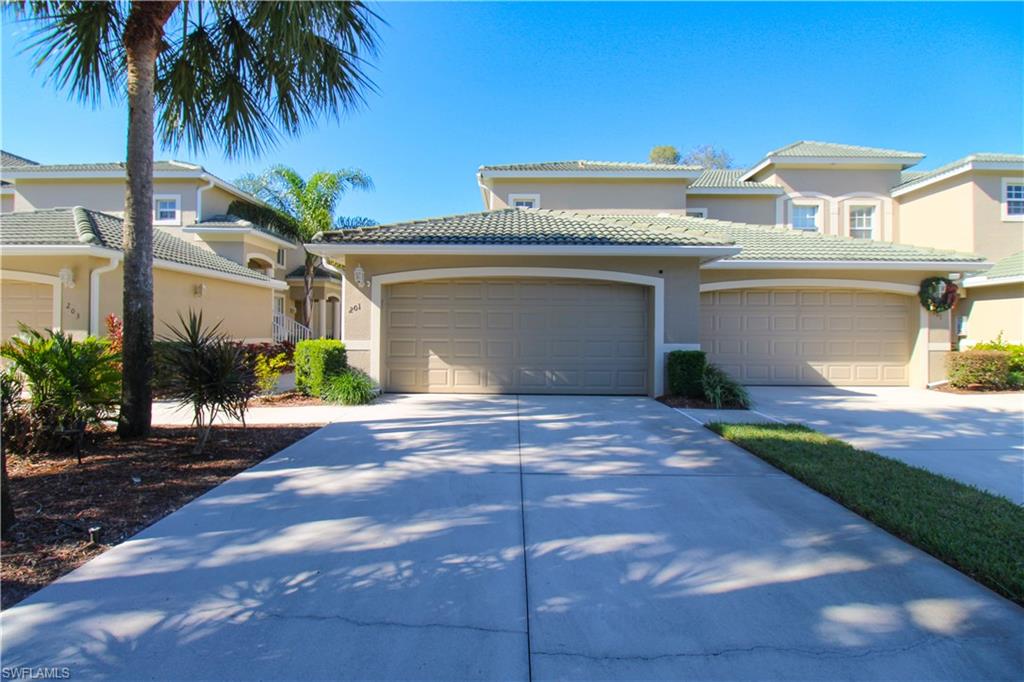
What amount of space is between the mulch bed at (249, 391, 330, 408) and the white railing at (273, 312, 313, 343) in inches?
489

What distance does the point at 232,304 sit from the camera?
1805 cm

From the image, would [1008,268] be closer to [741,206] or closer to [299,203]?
[741,206]

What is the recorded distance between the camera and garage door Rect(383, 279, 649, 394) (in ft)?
36.3

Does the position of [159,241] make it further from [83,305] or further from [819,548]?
[819,548]

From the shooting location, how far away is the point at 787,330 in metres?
13.0

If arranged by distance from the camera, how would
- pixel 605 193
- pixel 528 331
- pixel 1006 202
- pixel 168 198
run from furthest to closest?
pixel 168 198, pixel 605 193, pixel 1006 202, pixel 528 331

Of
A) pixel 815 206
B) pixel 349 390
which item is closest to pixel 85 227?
pixel 349 390

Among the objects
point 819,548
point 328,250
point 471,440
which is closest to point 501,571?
point 819,548

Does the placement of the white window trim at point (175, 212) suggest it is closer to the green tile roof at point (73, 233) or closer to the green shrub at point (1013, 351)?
the green tile roof at point (73, 233)

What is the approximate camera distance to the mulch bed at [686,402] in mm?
9719

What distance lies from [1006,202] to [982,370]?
898 centimetres

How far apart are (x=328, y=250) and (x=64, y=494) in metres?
6.66

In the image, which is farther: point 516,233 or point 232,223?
point 232,223

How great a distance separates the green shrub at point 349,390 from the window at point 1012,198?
2096 cm
